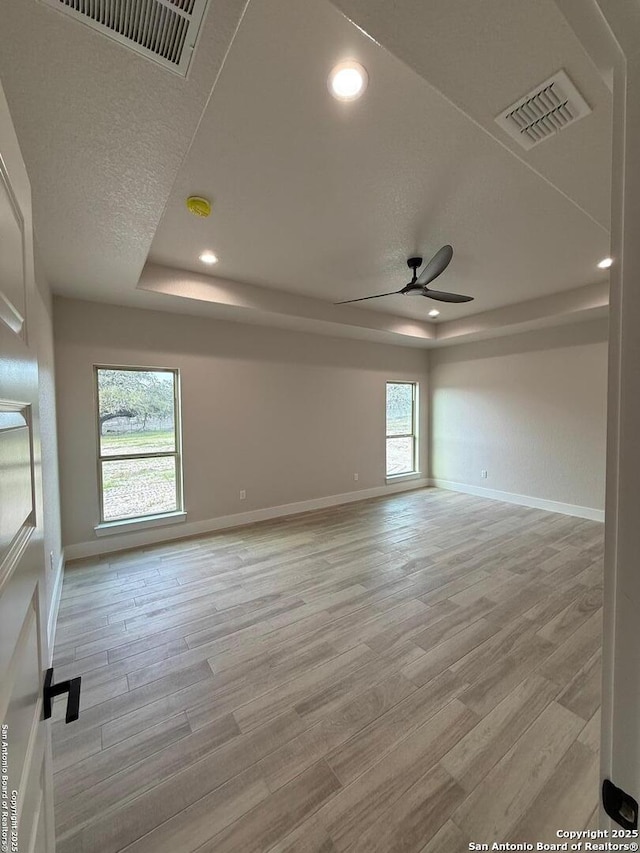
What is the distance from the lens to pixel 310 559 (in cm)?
336

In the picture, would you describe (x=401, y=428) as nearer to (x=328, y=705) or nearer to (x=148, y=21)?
(x=328, y=705)

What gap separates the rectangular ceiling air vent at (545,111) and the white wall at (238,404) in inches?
139

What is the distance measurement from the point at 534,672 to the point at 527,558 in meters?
1.66

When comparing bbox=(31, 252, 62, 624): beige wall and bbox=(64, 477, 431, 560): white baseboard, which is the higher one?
bbox=(31, 252, 62, 624): beige wall

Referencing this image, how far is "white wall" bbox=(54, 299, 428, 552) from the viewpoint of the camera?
349cm

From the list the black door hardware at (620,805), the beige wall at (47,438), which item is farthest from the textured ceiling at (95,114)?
the black door hardware at (620,805)

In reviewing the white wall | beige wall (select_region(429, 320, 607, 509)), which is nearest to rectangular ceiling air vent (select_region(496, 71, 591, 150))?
the white wall

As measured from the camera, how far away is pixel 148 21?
41.1 inches

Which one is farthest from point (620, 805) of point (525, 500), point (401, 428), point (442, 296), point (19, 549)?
point (401, 428)

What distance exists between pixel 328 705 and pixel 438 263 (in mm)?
2974

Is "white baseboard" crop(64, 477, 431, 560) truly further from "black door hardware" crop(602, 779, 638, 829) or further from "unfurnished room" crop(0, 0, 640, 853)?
"black door hardware" crop(602, 779, 638, 829)

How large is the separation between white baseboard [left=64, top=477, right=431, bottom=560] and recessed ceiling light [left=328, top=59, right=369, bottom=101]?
4038 mm

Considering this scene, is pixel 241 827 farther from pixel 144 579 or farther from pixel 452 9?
pixel 452 9

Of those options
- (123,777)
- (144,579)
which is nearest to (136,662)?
(123,777)
